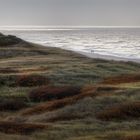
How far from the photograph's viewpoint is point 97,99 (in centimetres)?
3366

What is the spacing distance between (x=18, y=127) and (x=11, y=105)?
32.4 feet

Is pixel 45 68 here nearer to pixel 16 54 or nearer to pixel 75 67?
pixel 75 67

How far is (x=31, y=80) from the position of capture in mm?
46719

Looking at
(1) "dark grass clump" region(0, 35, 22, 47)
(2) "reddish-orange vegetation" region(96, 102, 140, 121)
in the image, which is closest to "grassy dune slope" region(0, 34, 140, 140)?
(2) "reddish-orange vegetation" region(96, 102, 140, 121)

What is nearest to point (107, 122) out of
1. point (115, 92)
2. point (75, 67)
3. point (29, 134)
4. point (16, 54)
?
point (29, 134)

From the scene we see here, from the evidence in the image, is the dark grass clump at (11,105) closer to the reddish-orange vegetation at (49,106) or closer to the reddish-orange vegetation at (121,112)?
the reddish-orange vegetation at (49,106)

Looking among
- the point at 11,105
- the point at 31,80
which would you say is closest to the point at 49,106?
the point at 11,105

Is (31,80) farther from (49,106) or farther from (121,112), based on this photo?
(121,112)

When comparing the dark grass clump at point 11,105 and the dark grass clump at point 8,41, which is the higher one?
the dark grass clump at point 11,105

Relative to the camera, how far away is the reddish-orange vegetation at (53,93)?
128 feet

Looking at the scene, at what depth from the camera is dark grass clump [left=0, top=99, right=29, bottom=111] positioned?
35.9 m

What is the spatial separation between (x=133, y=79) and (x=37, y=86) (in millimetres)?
8287

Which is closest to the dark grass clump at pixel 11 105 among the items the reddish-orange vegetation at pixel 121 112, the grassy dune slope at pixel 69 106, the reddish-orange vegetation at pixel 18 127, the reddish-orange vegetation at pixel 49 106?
the grassy dune slope at pixel 69 106

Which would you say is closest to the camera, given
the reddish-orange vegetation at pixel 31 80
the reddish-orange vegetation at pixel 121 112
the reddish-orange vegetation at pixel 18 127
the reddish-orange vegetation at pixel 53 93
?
the reddish-orange vegetation at pixel 18 127
